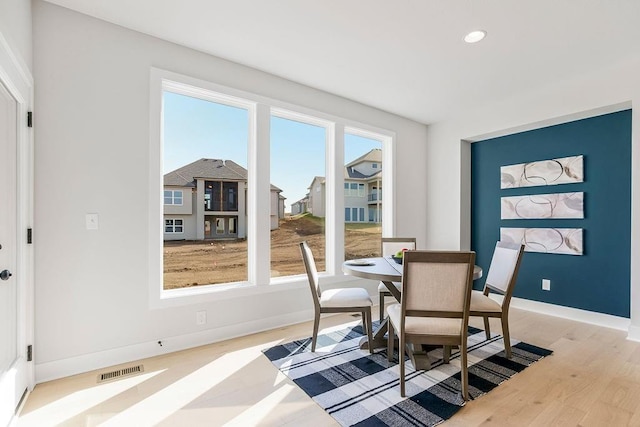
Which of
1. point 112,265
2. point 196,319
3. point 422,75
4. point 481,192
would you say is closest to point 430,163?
point 481,192

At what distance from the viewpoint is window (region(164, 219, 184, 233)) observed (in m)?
2.89

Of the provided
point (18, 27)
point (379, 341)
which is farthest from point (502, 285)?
point (18, 27)

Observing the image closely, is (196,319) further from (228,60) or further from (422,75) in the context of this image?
(422,75)

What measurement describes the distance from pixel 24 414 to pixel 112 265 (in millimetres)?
1013

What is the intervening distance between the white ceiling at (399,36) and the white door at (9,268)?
1068 millimetres

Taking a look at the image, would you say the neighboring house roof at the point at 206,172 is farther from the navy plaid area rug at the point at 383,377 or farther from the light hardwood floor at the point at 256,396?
the navy plaid area rug at the point at 383,377

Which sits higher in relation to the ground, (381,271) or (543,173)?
(543,173)

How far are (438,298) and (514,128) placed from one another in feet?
10.4

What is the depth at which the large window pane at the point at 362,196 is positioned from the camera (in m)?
4.21

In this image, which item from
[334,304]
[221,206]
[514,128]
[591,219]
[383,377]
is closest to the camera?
[383,377]

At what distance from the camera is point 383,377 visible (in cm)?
228

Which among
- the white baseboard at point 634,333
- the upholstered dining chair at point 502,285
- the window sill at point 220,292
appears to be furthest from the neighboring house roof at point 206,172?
the white baseboard at point 634,333

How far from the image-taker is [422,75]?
133 inches

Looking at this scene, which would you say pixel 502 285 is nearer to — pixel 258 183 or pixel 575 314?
pixel 575 314
